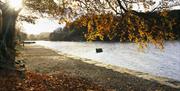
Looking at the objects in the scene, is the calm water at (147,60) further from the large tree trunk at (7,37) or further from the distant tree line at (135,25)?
the distant tree line at (135,25)

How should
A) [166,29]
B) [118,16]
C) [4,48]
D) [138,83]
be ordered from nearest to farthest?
[166,29] → [118,16] → [4,48] → [138,83]

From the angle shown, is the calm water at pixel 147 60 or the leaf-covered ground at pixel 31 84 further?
the calm water at pixel 147 60

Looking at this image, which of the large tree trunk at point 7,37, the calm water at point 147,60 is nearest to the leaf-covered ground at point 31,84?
the large tree trunk at point 7,37

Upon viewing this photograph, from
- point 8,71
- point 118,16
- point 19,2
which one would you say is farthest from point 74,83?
point 19,2

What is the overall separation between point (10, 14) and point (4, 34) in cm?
176

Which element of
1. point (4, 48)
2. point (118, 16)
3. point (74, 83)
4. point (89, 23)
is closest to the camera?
point (118, 16)

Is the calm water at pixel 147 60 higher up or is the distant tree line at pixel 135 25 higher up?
the distant tree line at pixel 135 25

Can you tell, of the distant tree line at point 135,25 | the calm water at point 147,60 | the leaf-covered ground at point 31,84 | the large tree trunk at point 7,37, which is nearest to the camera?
the distant tree line at point 135,25

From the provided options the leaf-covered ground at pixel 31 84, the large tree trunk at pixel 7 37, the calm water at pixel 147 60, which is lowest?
the calm water at pixel 147 60

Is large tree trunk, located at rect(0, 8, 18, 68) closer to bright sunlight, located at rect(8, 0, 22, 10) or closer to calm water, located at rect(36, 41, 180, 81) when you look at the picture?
bright sunlight, located at rect(8, 0, 22, 10)

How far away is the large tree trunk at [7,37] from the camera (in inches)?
955

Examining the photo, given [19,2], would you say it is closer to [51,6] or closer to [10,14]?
[10,14]

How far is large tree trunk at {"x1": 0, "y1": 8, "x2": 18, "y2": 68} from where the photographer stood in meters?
24.2

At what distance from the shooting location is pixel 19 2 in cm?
2541
